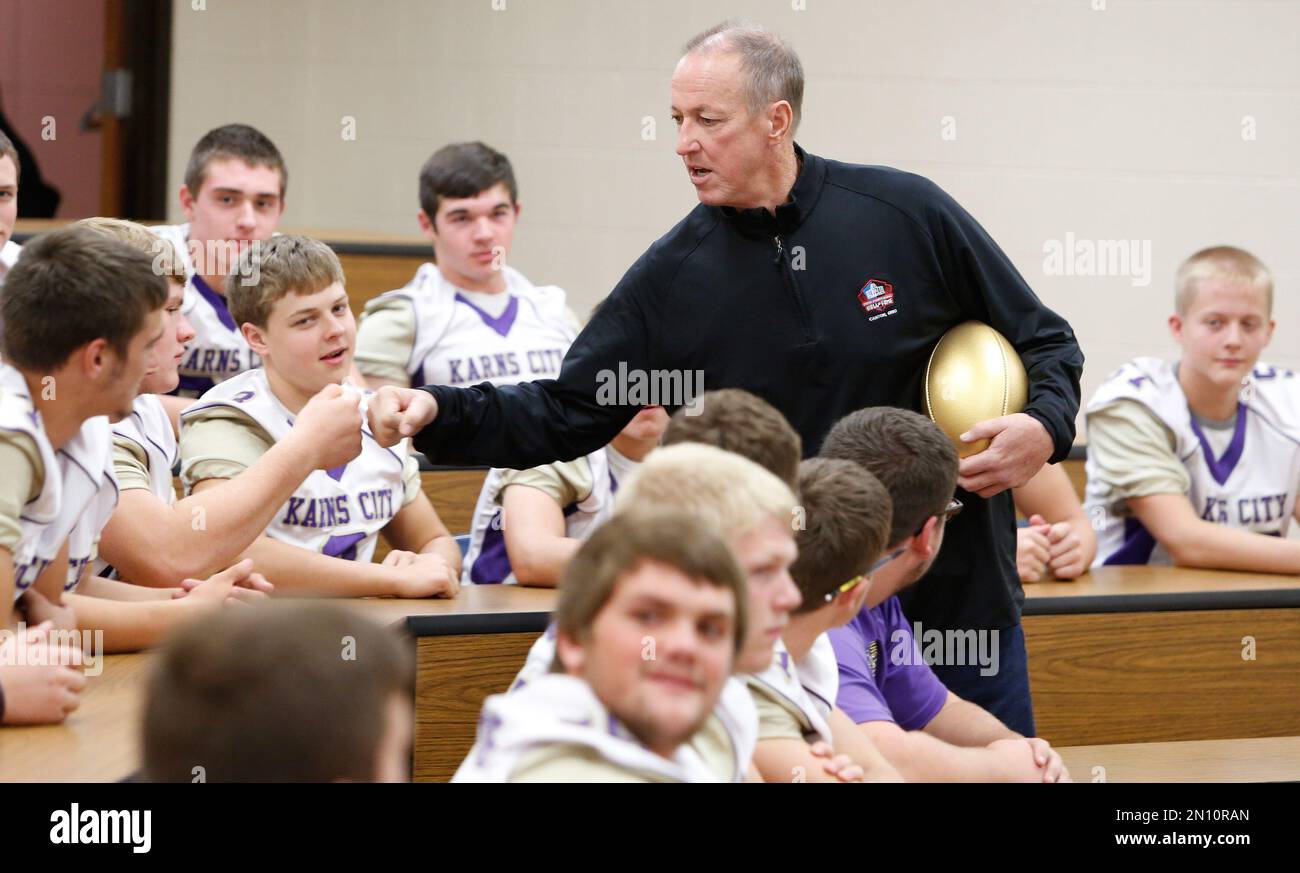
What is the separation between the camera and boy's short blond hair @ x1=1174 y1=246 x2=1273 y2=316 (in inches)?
137

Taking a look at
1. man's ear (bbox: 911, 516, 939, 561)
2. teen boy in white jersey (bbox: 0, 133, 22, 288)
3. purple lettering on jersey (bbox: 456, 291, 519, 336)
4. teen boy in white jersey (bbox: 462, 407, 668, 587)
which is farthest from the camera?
purple lettering on jersey (bbox: 456, 291, 519, 336)

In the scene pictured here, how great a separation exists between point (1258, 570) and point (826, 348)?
147cm

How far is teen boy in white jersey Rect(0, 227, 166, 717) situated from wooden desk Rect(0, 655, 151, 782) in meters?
0.05

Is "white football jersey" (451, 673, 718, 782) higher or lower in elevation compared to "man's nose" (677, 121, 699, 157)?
lower

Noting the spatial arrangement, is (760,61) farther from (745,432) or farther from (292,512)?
(292,512)

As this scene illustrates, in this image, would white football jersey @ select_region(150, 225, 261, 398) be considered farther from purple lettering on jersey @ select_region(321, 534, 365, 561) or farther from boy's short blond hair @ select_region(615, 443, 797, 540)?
boy's short blond hair @ select_region(615, 443, 797, 540)

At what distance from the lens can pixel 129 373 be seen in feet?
6.00

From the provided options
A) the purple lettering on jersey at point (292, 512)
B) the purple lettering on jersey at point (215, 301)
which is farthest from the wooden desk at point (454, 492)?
the purple lettering on jersey at point (292, 512)

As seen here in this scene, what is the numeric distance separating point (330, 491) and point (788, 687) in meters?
1.26

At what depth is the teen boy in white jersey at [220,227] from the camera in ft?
11.5

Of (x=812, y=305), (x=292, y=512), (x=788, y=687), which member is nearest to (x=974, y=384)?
(x=812, y=305)

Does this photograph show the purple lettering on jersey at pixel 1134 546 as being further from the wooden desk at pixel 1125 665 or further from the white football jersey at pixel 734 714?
the white football jersey at pixel 734 714

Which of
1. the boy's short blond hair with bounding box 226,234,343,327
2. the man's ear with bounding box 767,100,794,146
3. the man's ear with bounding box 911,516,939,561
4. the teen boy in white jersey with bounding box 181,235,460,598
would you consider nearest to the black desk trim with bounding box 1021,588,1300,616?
the man's ear with bounding box 911,516,939,561
